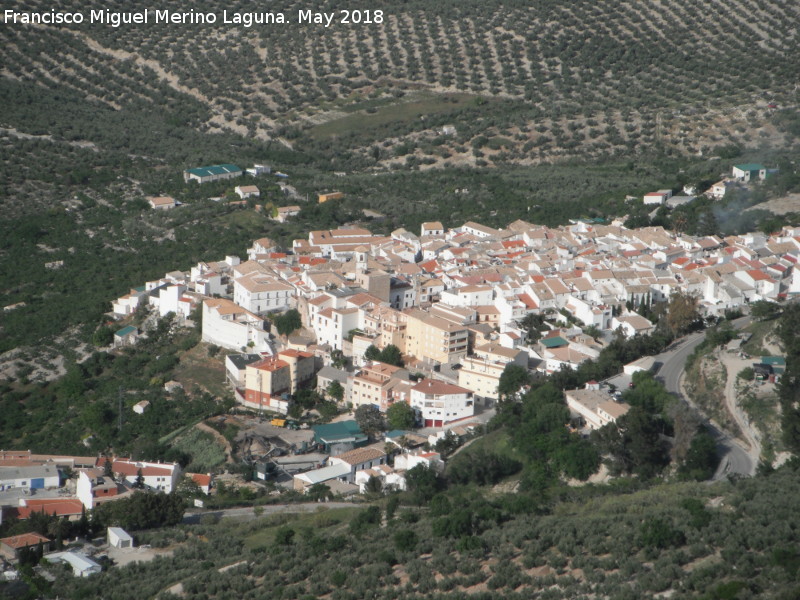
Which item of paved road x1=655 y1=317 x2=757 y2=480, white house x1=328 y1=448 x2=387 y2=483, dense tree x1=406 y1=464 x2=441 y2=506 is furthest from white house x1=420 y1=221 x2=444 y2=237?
dense tree x1=406 y1=464 x2=441 y2=506

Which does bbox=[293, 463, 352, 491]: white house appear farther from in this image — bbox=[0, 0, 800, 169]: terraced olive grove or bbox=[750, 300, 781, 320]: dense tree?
bbox=[0, 0, 800, 169]: terraced olive grove

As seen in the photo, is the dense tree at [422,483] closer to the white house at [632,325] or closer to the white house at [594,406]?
the white house at [594,406]

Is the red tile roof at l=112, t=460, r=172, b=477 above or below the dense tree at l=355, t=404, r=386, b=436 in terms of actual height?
below

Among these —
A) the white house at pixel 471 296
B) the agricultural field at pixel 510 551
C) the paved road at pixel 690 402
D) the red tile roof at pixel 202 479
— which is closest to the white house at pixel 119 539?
the agricultural field at pixel 510 551

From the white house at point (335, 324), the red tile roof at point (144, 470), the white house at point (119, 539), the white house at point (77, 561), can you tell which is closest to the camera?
the white house at point (77, 561)

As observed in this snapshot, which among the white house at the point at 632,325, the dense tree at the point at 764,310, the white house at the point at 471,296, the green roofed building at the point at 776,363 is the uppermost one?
the white house at the point at 471,296

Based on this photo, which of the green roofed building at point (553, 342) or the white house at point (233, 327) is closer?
the green roofed building at point (553, 342)
